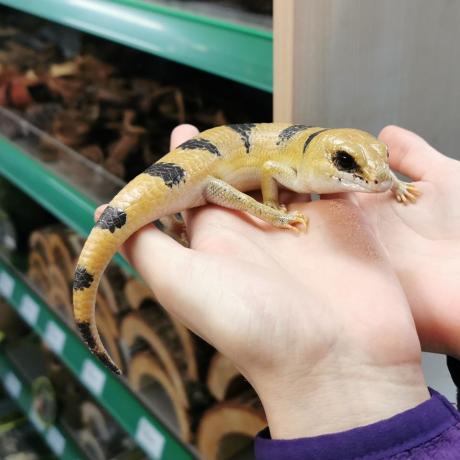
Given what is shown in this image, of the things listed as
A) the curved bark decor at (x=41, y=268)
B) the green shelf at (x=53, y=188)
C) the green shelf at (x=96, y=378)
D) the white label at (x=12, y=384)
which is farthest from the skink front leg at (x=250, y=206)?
the white label at (x=12, y=384)

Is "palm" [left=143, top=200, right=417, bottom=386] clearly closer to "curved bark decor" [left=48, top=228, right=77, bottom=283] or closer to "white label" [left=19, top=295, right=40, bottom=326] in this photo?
"curved bark decor" [left=48, top=228, right=77, bottom=283]

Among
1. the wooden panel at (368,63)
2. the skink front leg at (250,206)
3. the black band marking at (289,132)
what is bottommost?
the skink front leg at (250,206)

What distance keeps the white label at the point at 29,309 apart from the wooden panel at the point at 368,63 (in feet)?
4.13

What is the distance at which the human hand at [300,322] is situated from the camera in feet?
2.23

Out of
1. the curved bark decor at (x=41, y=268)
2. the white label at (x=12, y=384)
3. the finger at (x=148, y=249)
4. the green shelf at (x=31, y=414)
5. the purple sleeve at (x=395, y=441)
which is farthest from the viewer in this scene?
the white label at (x=12, y=384)

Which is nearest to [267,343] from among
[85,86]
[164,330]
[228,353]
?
[228,353]

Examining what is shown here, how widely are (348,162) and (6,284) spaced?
1.58m

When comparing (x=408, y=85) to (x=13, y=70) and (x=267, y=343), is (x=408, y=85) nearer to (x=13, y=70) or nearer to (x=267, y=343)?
(x=267, y=343)

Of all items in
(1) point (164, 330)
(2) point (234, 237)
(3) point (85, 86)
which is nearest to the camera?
(2) point (234, 237)

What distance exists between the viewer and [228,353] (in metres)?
0.70

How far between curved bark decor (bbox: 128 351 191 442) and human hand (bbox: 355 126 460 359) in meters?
0.67

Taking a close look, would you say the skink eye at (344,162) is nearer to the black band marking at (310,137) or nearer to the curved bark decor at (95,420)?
the black band marking at (310,137)

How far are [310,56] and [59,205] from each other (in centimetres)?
85

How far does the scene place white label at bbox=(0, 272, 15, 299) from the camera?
2.03 metres
